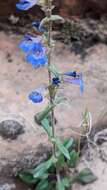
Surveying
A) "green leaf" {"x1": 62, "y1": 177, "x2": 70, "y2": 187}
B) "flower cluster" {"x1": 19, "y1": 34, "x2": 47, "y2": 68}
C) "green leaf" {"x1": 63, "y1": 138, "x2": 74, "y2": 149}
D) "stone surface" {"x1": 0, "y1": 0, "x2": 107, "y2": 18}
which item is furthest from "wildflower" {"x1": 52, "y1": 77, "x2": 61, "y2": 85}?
"stone surface" {"x1": 0, "y1": 0, "x2": 107, "y2": 18}

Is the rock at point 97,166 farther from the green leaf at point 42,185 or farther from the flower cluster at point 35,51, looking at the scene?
the flower cluster at point 35,51

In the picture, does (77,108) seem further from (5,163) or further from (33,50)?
(33,50)

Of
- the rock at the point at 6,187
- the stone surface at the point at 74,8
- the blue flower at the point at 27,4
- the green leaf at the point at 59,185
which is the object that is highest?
the blue flower at the point at 27,4

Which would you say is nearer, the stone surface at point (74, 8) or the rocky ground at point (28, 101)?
the rocky ground at point (28, 101)

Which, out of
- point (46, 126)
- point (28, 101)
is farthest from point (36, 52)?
point (28, 101)

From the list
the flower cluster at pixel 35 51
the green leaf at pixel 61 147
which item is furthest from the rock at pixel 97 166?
the flower cluster at pixel 35 51

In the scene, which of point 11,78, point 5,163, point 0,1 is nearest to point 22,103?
point 11,78
